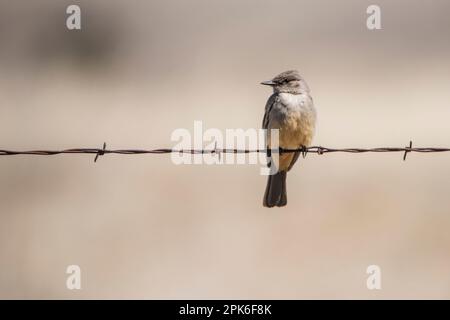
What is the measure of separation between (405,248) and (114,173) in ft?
13.6

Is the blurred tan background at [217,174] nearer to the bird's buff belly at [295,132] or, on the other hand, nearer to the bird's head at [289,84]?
the bird's buff belly at [295,132]

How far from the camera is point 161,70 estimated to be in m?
16.5

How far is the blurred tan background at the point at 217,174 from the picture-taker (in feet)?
33.0

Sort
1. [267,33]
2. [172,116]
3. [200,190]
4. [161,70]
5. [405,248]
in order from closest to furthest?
1. [405,248]
2. [200,190]
3. [172,116]
4. [161,70]
5. [267,33]

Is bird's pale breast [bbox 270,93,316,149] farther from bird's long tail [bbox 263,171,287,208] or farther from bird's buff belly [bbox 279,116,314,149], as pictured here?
bird's long tail [bbox 263,171,287,208]

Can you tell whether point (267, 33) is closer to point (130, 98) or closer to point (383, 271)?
point (130, 98)

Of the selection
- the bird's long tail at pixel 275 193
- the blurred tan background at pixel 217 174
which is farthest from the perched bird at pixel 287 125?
the blurred tan background at pixel 217 174

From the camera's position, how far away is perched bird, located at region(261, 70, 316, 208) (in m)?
8.27

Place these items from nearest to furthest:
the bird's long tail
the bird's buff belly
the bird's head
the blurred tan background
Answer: the bird's buff belly, the bird's long tail, the bird's head, the blurred tan background

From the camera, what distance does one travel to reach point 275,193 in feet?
27.6

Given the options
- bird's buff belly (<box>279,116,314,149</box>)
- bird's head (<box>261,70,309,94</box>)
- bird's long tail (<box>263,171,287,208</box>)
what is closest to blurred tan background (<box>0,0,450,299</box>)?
→ bird's long tail (<box>263,171,287,208</box>)

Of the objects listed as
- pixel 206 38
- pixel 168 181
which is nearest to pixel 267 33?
pixel 206 38

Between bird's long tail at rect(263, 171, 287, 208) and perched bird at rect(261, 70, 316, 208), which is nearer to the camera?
perched bird at rect(261, 70, 316, 208)

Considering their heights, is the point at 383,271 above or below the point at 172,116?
below
